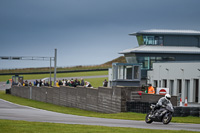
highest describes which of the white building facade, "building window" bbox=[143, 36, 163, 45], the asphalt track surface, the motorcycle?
"building window" bbox=[143, 36, 163, 45]

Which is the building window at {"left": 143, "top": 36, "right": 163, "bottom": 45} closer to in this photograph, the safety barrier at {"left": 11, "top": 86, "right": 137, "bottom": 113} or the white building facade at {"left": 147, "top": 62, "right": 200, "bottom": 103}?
the white building facade at {"left": 147, "top": 62, "right": 200, "bottom": 103}

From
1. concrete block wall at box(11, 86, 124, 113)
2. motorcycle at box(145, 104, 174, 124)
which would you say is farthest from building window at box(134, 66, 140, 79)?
motorcycle at box(145, 104, 174, 124)

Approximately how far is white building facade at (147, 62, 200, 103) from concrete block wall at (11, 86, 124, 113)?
10110mm

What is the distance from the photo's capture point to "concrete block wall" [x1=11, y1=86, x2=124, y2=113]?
33.8 m

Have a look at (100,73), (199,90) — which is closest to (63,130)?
(199,90)

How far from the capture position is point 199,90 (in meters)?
44.6

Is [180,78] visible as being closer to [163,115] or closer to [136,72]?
[136,72]

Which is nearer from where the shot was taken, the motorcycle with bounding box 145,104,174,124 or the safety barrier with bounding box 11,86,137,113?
the motorcycle with bounding box 145,104,174,124

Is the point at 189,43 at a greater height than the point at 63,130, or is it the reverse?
the point at 189,43

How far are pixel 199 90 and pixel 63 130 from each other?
29.2 metres

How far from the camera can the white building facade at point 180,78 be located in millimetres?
46094

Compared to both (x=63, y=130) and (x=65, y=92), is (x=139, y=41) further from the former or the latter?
(x=63, y=130)

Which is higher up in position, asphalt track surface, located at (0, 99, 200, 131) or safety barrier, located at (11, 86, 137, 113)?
safety barrier, located at (11, 86, 137, 113)

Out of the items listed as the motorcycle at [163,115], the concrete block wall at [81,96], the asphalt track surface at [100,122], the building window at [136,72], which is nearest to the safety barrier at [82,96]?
the concrete block wall at [81,96]
